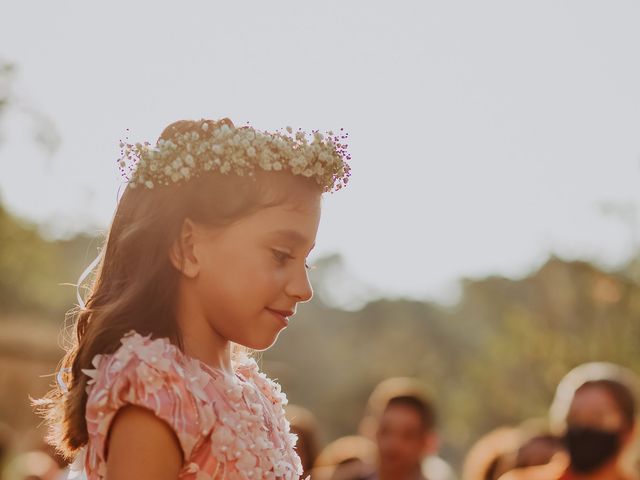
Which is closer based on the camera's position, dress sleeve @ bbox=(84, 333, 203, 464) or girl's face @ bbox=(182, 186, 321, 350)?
dress sleeve @ bbox=(84, 333, 203, 464)

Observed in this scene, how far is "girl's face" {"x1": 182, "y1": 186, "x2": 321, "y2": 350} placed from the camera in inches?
112

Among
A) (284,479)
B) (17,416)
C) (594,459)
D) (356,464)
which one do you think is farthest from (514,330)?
(284,479)

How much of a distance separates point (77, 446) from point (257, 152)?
34.8 inches

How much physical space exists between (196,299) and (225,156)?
1.25 ft

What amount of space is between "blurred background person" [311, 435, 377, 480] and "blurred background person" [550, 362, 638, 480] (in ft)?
6.96

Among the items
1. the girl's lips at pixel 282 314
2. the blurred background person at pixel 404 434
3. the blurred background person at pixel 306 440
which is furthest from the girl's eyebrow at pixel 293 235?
the blurred background person at pixel 306 440

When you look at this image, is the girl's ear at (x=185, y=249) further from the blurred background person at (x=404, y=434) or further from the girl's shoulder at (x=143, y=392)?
the blurred background person at (x=404, y=434)

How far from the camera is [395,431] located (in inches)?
329

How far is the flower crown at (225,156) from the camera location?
3.01m

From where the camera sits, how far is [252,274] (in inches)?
112

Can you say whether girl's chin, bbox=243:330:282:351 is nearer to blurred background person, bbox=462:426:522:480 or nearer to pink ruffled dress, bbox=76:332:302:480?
pink ruffled dress, bbox=76:332:302:480

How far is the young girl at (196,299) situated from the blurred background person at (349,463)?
583 centimetres

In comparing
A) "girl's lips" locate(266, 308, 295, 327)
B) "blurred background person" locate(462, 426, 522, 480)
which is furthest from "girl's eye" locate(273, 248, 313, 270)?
"blurred background person" locate(462, 426, 522, 480)

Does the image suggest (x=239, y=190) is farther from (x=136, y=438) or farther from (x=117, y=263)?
(x=136, y=438)
